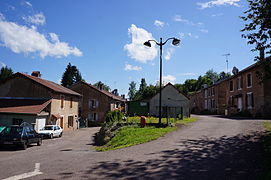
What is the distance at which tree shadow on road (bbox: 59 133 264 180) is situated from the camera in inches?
218

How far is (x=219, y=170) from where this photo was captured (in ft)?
19.1

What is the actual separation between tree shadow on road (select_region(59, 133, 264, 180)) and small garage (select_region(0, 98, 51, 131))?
56.7 ft

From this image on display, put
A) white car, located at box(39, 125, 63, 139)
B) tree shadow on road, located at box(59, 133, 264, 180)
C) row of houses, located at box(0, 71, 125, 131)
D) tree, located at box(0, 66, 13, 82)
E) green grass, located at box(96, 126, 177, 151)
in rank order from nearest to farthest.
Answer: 1. tree shadow on road, located at box(59, 133, 264, 180)
2. green grass, located at box(96, 126, 177, 151)
3. white car, located at box(39, 125, 63, 139)
4. row of houses, located at box(0, 71, 125, 131)
5. tree, located at box(0, 66, 13, 82)

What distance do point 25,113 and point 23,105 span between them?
2.96 m

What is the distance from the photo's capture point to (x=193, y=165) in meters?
6.32

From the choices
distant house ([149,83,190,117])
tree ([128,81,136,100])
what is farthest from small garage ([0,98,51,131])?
tree ([128,81,136,100])

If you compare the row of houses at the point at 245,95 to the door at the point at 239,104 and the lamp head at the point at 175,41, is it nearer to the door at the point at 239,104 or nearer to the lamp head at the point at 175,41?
the door at the point at 239,104

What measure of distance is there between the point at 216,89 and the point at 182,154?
36.7 metres

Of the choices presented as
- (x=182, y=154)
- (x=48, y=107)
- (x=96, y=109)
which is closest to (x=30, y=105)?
(x=48, y=107)

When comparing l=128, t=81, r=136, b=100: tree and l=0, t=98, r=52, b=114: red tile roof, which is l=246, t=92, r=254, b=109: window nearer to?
l=0, t=98, r=52, b=114: red tile roof

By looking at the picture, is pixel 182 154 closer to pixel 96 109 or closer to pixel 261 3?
pixel 261 3

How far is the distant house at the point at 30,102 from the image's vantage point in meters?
21.6

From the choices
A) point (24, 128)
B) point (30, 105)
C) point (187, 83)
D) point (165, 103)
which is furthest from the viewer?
point (187, 83)

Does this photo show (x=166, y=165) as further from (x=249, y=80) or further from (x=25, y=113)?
(x=249, y=80)
